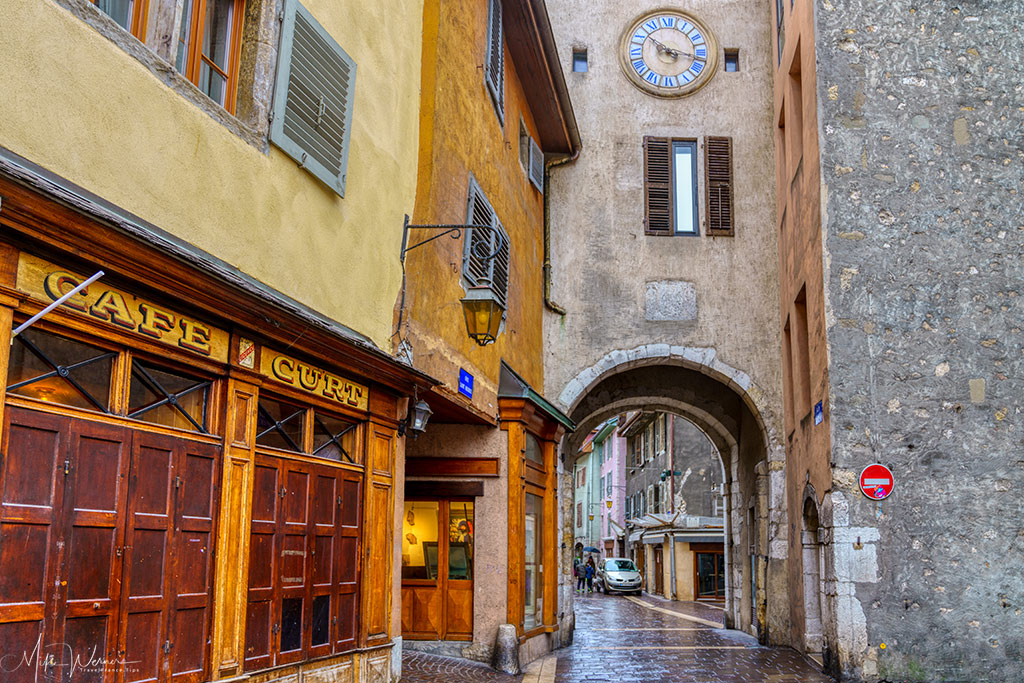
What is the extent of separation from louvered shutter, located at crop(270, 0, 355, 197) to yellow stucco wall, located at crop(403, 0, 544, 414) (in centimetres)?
169

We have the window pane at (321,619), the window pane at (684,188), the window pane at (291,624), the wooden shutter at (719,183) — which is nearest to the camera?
the window pane at (291,624)

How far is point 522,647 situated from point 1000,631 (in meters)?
5.20

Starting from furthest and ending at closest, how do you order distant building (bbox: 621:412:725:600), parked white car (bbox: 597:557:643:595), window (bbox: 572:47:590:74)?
1. parked white car (bbox: 597:557:643:595)
2. distant building (bbox: 621:412:725:600)
3. window (bbox: 572:47:590:74)

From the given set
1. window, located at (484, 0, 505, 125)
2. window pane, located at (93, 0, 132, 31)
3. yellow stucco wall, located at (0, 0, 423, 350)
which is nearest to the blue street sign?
yellow stucco wall, located at (0, 0, 423, 350)

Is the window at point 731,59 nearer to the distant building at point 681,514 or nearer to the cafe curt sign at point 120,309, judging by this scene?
the cafe curt sign at point 120,309

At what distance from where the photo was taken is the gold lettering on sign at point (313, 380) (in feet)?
21.2

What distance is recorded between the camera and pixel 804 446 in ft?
44.1

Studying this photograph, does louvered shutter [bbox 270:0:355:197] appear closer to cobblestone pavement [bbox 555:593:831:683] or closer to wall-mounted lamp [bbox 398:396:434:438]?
wall-mounted lamp [bbox 398:396:434:438]

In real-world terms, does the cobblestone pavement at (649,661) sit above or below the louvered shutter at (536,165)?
below

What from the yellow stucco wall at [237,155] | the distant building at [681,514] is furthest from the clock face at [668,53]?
the distant building at [681,514]

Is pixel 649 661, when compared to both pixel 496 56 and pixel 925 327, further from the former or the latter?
pixel 496 56

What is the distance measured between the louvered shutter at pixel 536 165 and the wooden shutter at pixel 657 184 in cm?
186

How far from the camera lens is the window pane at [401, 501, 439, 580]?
11891mm

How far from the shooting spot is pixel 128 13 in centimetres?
532
